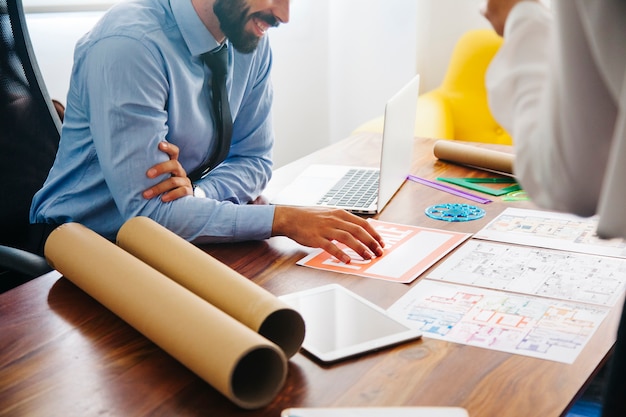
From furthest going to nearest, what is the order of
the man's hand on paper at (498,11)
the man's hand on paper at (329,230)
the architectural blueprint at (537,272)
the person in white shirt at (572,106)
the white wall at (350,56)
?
the white wall at (350,56)
the man's hand on paper at (329,230)
the architectural blueprint at (537,272)
the man's hand on paper at (498,11)
the person in white shirt at (572,106)

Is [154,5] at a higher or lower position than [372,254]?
higher

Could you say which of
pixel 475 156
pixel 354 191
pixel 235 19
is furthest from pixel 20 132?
pixel 475 156

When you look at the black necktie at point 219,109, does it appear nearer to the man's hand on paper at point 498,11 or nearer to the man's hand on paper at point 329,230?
the man's hand on paper at point 329,230

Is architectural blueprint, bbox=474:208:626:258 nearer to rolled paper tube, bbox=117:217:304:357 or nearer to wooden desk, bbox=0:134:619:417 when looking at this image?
wooden desk, bbox=0:134:619:417

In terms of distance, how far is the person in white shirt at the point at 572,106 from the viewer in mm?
674

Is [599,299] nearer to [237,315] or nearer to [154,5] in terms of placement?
[237,315]

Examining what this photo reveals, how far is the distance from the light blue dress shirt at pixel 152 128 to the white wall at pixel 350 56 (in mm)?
1638

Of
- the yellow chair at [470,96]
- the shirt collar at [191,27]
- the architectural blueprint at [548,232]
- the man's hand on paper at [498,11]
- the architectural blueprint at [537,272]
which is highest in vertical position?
the man's hand on paper at [498,11]

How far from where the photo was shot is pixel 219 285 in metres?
1.01

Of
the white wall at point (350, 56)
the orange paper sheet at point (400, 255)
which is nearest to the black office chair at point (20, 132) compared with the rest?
the orange paper sheet at point (400, 255)

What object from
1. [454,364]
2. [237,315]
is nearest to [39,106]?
[237,315]

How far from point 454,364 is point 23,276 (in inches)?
40.3

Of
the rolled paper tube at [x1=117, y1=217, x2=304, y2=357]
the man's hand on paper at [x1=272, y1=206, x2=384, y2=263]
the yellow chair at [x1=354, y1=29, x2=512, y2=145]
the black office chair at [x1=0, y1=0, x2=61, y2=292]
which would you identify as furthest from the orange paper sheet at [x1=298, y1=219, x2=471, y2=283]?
the yellow chair at [x1=354, y1=29, x2=512, y2=145]

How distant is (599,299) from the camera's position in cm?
113
